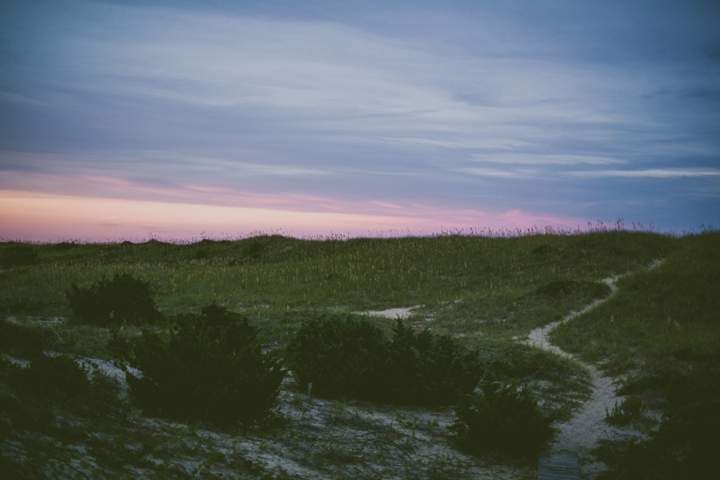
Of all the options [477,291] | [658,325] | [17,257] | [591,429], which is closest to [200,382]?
[591,429]

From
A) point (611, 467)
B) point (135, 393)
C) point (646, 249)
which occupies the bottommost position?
point (611, 467)

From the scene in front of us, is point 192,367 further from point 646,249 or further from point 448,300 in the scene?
point 646,249

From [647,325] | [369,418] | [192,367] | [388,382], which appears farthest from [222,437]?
[647,325]

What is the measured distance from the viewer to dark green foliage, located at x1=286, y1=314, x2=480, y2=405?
26.8 feet

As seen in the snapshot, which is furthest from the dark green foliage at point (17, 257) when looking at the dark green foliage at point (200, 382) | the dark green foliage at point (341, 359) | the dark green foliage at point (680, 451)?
the dark green foliage at point (680, 451)

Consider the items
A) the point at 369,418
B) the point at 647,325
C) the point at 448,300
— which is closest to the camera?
the point at 369,418

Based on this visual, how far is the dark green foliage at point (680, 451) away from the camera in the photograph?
17.8ft

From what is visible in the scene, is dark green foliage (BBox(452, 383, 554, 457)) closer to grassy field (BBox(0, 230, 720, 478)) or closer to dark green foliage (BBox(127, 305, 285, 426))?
grassy field (BBox(0, 230, 720, 478))

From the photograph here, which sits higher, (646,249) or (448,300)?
(646,249)

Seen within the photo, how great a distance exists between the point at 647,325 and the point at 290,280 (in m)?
14.2

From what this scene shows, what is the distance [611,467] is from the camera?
20.2 feet

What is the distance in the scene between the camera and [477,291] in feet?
64.3

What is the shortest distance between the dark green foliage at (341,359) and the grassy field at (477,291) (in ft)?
7.61

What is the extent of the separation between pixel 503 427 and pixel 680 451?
76.8 inches
